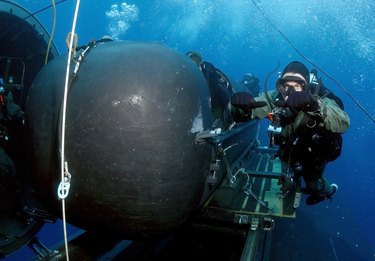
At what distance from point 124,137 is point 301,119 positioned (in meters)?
2.21

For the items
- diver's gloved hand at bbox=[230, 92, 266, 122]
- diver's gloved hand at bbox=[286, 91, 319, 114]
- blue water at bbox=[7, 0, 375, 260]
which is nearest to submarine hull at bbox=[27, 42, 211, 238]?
diver's gloved hand at bbox=[286, 91, 319, 114]

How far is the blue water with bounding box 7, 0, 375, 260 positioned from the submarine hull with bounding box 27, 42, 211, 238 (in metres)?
2.77

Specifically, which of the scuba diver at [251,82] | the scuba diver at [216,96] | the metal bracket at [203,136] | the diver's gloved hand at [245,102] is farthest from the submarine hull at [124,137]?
the scuba diver at [251,82]

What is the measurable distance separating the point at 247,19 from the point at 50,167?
6968cm

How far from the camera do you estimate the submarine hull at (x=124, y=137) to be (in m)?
2.00

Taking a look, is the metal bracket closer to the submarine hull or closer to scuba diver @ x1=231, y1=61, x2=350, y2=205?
the submarine hull

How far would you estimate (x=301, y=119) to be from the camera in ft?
11.2

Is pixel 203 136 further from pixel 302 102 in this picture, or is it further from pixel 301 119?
pixel 301 119

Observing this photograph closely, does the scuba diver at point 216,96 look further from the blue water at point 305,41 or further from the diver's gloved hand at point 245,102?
the blue water at point 305,41

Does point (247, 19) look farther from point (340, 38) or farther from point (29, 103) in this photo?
point (29, 103)

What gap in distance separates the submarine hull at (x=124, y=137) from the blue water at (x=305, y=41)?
9.10 feet

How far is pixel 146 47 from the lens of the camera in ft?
7.54

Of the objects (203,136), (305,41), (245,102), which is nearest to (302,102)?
(245,102)

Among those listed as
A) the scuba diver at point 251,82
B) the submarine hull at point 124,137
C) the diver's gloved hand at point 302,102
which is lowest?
the submarine hull at point 124,137
